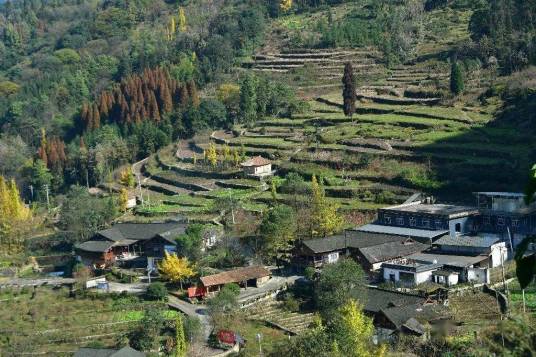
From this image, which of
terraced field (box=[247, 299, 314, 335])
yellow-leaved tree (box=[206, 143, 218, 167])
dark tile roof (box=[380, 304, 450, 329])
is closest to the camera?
dark tile roof (box=[380, 304, 450, 329])

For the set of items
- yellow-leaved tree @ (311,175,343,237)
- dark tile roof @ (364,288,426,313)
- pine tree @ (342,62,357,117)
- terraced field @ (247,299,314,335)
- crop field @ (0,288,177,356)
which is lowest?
crop field @ (0,288,177,356)

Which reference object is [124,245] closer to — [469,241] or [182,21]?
[469,241]

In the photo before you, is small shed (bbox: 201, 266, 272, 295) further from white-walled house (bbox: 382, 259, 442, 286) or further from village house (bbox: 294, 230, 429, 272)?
white-walled house (bbox: 382, 259, 442, 286)

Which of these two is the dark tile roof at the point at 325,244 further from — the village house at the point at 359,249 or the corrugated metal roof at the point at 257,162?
the corrugated metal roof at the point at 257,162

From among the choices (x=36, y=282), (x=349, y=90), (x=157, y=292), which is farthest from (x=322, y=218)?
(x=349, y=90)

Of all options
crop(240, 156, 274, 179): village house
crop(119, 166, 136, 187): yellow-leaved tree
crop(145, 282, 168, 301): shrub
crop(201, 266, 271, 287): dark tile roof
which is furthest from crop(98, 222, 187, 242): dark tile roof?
crop(119, 166, 136, 187): yellow-leaved tree

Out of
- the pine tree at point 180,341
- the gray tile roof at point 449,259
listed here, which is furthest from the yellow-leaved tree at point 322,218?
the pine tree at point 180,341

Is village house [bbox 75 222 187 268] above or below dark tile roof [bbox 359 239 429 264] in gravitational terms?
below
